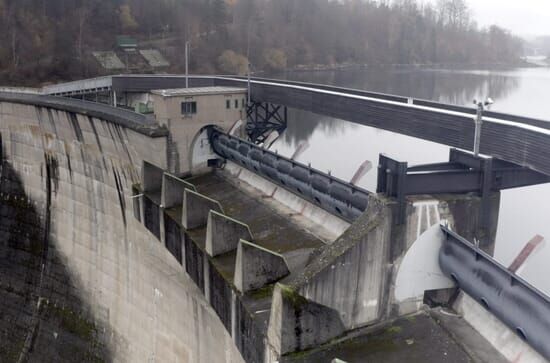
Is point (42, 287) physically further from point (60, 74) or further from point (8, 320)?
point (60, 74)

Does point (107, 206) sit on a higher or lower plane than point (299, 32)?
lower

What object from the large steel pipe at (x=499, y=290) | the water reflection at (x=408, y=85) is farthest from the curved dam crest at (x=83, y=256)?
the water reflection at (x=408, y=85)

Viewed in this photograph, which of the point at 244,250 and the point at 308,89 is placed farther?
the point at 308,89

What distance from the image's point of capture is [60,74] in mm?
39219

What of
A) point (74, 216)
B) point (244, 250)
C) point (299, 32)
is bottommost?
point (74, 216)

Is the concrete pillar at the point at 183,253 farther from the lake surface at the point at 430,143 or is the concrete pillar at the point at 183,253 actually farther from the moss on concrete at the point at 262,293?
the lake surface at the point at 430,143

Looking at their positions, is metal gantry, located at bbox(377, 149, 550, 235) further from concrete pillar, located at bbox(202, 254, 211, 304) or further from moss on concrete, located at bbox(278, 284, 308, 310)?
concrete pillar, located at bbox(202, 254, 211, 304)

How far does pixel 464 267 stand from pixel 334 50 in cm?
5321

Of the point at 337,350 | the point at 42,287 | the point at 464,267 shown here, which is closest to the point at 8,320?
the point at 42,287

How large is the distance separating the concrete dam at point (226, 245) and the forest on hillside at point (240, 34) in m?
20.3

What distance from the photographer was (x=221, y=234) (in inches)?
393

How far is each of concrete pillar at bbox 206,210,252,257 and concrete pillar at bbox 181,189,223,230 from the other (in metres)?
1.20

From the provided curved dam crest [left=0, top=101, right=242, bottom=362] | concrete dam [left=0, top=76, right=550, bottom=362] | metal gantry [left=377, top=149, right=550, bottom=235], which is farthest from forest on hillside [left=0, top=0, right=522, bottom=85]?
metal gantry [left=377, top=149, right=550, bottom=235]

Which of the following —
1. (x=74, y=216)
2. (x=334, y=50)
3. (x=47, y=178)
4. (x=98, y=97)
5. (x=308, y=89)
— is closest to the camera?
(x=308, y=89)
